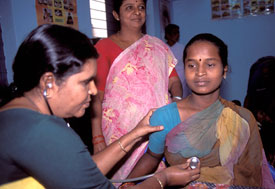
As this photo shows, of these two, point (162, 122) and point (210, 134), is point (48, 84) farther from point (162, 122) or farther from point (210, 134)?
point (210, 134)

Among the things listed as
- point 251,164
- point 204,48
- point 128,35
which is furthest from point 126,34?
point 251,164

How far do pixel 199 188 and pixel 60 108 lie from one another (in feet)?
2.14

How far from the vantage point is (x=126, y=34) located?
1.81 metres

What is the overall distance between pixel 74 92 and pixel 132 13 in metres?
0.97

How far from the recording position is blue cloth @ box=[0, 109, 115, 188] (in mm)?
759

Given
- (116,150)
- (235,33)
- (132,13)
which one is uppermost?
(235,33)

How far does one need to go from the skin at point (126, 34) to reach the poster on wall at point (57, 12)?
671mm

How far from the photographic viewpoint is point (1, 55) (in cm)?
184

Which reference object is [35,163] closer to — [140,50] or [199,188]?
[199,188]

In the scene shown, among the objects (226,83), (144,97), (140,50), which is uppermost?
(140,50)

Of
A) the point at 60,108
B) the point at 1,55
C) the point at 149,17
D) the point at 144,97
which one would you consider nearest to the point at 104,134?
the point at 144,97

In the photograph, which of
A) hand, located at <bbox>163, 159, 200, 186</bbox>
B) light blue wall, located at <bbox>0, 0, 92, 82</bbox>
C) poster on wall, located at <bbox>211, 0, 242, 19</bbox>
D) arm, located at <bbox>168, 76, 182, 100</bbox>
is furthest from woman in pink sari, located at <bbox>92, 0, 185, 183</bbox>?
poster on wall, located at <bbox>211, 0, 242, 19</bbox>

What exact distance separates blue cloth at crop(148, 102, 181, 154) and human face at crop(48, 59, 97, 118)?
50cm

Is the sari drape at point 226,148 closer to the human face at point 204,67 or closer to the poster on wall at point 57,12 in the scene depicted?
the human face at point 204,67
